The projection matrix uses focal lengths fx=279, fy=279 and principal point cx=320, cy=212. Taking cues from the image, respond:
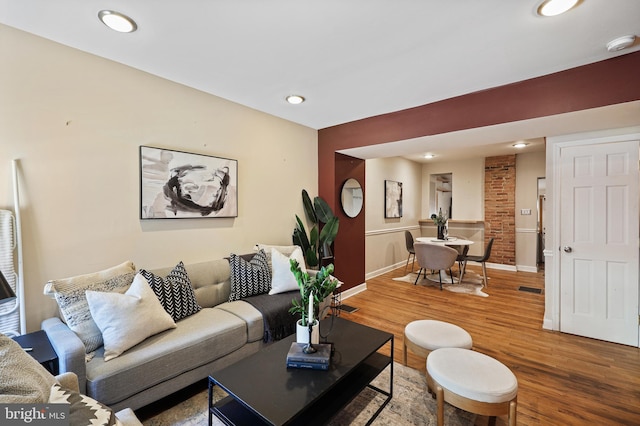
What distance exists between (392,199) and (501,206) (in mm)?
2415

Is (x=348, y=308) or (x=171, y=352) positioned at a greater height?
(x=171, y=352)

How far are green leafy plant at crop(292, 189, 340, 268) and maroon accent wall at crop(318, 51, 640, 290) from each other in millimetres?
858

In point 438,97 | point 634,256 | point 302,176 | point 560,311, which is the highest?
point 438,97

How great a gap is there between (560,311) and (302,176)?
3472 mm

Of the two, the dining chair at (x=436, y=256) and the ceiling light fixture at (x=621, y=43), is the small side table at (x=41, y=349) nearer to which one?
the ceiling light fixture at (x=621, y=43)

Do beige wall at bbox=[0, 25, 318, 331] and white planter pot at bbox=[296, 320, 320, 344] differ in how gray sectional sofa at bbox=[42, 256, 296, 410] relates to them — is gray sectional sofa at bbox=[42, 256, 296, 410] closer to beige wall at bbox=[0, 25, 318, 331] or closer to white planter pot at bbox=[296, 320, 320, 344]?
beige wall at bbox=[0, 25, 318, 331]

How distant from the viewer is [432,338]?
214 cm

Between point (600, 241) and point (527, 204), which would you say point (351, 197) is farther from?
point (527, 204)

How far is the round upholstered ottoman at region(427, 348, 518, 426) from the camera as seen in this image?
1501mm

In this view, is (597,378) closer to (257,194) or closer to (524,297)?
(524,297)

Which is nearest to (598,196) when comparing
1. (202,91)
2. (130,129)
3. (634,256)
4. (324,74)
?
(634,256)

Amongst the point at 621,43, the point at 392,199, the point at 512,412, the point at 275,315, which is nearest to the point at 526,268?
the point at 392,199

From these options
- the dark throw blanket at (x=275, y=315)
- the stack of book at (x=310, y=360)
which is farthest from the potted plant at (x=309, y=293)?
the dark throw blanket at (x=275, y=315)

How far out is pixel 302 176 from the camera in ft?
13.3
